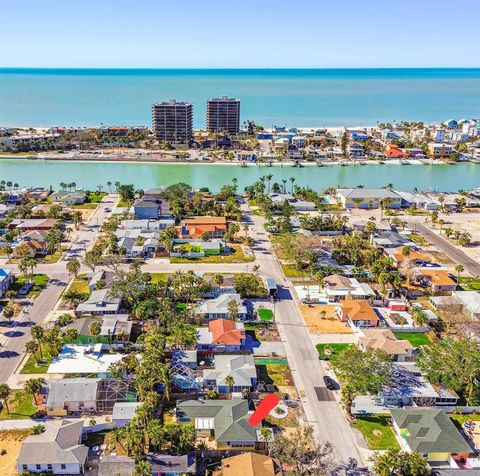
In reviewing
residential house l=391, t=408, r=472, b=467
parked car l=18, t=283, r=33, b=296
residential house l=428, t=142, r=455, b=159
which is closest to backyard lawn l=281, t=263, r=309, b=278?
residential house l=391, t=408, r=472, b=467

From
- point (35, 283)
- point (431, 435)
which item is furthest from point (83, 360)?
point (431, 435)

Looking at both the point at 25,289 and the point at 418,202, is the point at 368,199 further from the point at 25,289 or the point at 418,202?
the point at 25,289

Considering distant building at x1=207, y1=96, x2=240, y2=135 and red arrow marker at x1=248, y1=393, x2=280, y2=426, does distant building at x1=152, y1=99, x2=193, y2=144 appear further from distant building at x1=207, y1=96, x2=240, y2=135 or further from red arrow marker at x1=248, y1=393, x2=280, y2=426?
red arrow marker at x1=248, y1=393, x2=280, y2=426

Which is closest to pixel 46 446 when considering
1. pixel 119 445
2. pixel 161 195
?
pixel 119 445

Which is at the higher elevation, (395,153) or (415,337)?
(395,153)

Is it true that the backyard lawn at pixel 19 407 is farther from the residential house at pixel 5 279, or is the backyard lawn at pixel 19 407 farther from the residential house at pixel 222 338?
the residential house at pixel 5 279

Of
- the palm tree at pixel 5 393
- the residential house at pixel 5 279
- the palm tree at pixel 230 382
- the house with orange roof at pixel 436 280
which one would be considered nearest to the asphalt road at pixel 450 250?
the house with orange roof at pixel 436 280

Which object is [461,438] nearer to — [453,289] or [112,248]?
[453,289]
